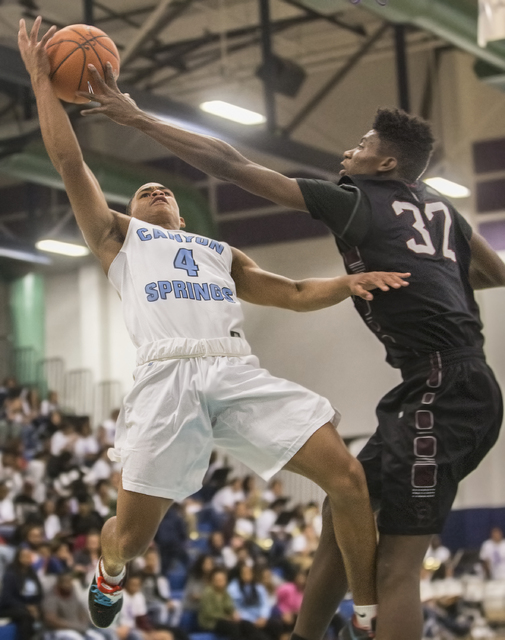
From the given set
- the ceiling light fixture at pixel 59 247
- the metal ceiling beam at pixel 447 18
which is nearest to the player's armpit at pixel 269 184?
the metal ceiling beam at pixel 447 18

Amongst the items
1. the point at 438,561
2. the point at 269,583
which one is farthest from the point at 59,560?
the point at 438,561

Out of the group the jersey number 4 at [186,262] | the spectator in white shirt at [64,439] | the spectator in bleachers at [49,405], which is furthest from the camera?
the spectator in bleachers at [49,405]

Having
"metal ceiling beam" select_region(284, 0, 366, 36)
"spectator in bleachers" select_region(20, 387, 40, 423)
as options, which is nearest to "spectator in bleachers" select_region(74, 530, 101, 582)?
"spectator in bleachers" select_region(20, 387, 40, 423)

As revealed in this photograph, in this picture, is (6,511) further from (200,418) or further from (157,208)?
(200,418)

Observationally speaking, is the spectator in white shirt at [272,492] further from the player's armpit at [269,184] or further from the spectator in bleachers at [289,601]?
the player's armpit at [269,184]

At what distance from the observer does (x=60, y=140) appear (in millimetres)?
4566

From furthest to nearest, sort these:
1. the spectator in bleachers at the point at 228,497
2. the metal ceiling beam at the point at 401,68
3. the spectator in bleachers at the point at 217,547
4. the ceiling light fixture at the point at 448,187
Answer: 1. the spectator in bleachers at the point at 228,497
2. the ceiling light fixture at the point at 448,187
3. the metal ceiling beam at the point at 401,68
4. the spectator in bleachers at the point at 217,547

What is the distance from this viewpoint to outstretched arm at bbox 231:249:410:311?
4.05m

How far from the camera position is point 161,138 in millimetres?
4152

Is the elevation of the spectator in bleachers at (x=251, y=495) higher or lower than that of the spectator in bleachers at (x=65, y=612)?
higher

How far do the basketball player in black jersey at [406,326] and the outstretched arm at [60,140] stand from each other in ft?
1.26

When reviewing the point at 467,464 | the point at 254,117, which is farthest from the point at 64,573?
the point at 467,464

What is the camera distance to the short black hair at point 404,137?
426 centimetres

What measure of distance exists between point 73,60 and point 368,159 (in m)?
1.47
